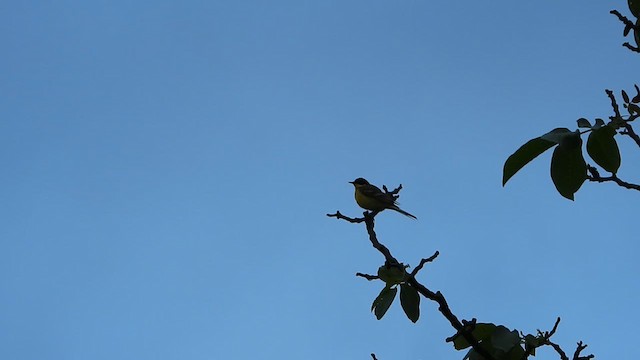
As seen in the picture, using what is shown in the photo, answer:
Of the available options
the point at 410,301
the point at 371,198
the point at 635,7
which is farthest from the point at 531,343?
the point at 371,198

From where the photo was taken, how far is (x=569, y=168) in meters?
1.78

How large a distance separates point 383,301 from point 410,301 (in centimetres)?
11

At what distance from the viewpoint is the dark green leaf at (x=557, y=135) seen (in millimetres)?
1713

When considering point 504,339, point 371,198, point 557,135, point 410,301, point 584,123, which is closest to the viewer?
point 557,135

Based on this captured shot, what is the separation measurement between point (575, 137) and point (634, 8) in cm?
72

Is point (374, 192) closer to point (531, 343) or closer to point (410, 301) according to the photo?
point (410, 301)

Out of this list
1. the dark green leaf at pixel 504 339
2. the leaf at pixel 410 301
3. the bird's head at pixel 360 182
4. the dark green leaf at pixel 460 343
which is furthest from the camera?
the bird's head at pixel 360 182

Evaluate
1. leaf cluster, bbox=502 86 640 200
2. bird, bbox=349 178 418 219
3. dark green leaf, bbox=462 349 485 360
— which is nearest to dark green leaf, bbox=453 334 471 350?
dark green leaf, bbox=462 349 485 360

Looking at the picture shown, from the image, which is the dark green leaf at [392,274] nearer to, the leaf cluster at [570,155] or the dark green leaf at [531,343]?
the dark green leaf at [531,343]

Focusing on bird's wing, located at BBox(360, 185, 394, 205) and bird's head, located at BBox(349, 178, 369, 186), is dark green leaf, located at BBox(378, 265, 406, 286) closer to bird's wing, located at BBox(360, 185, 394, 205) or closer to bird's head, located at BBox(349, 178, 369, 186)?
bird's wing, located at BBox(360, 185, 394, 205)

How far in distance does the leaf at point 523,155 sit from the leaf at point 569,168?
65mm

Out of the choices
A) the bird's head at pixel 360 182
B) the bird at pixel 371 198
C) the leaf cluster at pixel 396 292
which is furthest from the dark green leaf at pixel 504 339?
the bird's head at pixel 360 182

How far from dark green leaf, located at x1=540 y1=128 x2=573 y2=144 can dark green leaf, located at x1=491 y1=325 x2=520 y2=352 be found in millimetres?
718

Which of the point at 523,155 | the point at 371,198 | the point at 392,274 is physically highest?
the point at 371,198
